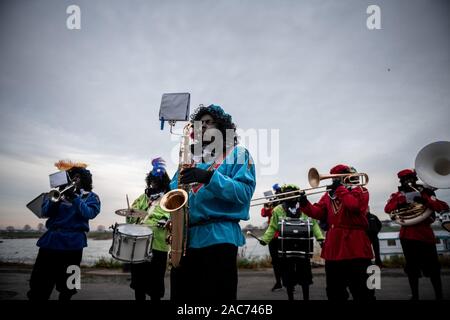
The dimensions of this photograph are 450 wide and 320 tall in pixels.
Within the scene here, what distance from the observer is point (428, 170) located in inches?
219

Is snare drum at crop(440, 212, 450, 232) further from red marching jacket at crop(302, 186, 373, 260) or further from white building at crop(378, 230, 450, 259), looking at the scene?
white building at crop(378, 230, 450, 259)

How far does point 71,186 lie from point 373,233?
670 cm

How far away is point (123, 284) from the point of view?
7.63 m

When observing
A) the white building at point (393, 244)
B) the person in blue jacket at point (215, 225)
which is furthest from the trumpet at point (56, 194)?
the white building at point (393, 244)

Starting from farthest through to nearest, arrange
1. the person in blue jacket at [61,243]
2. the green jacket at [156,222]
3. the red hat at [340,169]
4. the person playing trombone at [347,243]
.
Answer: the green jacket at [156,222] → the red hat at [340,169] → the person in blue jacket at [61,243] → the person playing trombone at [347,243]

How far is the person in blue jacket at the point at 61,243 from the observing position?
14.0 feet

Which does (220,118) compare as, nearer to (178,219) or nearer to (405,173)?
(178,219)

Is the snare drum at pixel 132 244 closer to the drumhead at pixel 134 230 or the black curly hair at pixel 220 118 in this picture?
the drumhead at pixel 134 230

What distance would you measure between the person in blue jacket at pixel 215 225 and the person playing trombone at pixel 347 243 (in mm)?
2262

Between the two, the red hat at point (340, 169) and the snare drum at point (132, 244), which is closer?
the snare drum at point (132, 244)

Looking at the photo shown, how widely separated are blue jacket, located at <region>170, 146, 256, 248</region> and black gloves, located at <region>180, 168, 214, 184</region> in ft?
0.19

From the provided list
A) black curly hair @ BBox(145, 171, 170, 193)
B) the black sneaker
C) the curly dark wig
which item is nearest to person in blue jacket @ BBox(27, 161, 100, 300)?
the curly dark wig
